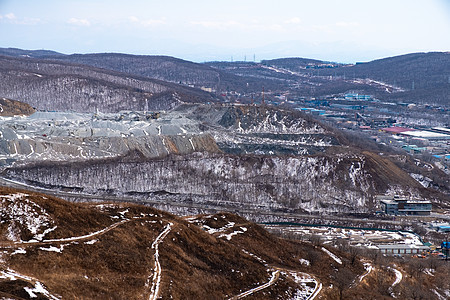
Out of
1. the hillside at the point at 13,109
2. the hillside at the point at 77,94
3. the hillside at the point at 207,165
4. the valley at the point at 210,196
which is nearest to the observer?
the valley at the point at 210,196

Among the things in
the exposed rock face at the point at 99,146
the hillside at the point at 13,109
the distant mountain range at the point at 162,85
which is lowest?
the exposed rock face at the point at 99,146

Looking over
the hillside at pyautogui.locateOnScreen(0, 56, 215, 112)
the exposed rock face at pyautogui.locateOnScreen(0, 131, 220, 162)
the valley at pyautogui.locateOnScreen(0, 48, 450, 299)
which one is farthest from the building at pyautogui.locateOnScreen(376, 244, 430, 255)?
the hillside at pyautogui.locateOnScreen(0, 56, 215, 112)

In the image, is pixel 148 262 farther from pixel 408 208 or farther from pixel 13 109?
pixel 13 109

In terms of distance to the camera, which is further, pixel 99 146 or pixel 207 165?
pixel 99 146

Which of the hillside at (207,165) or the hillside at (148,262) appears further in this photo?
the hillside at (207,165)

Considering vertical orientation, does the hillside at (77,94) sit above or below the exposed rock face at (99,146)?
above

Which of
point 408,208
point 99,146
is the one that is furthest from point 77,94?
point 408,208

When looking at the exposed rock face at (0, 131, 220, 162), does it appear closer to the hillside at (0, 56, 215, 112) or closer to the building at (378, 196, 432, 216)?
the building at (378, 196, 432, 216)

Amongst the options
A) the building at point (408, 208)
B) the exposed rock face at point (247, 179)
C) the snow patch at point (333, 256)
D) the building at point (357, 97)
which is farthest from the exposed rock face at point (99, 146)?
the building at point (357, 97)

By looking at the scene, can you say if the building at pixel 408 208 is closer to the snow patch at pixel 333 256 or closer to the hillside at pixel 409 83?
the snow patch at pixel 333 256
